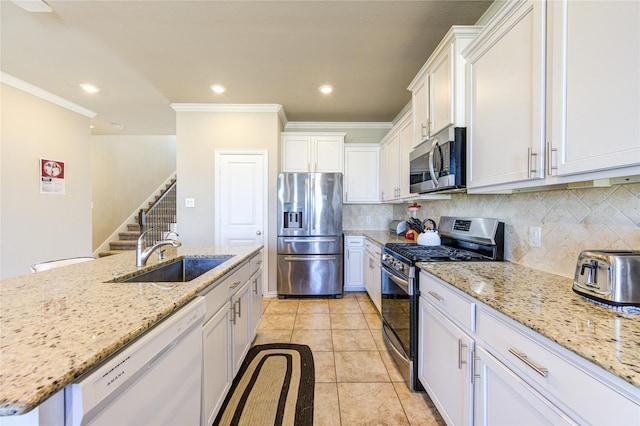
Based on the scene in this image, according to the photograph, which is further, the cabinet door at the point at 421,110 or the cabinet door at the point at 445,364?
the cabinet door at the point at 421,110

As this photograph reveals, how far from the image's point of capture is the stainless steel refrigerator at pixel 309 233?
145 inches

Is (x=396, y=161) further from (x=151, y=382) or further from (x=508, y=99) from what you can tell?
(x=151, y=382)

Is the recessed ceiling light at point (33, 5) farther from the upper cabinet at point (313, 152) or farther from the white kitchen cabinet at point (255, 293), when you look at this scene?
the upper cabinet at point (313, 152)

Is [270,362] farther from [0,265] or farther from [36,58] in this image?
[36,58]

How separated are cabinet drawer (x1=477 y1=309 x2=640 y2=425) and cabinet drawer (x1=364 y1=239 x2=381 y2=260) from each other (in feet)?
6.46

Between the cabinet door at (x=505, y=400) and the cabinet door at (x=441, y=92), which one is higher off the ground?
the cabinet door at (x=441, y=92)

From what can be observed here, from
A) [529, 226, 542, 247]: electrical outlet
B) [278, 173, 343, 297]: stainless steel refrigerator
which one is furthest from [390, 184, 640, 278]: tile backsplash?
[278, 173, 343, 297]: stainless steel refrigerator

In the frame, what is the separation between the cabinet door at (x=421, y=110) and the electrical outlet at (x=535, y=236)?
988mm

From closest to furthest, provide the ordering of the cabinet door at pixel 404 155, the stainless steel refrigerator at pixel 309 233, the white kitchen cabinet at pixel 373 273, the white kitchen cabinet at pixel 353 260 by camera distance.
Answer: the cabinet door at pixel 404 155
the white kitchen cabinet at pixel 373 273
the stainless steel refrigerator at pixel 309 233
the white kitchen cabinet at pixel 353 260

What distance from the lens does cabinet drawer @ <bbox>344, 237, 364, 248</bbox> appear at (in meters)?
3.92

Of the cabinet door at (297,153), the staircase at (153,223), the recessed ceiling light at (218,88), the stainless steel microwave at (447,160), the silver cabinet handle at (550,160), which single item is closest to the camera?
the silver cabinet handle at (550,160)

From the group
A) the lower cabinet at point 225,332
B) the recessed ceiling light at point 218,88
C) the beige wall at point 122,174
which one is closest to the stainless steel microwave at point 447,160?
the lower cabinet at point 225,332

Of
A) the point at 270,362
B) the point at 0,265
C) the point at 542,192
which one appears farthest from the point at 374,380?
the point at 0,265

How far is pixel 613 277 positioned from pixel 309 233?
118 inches
